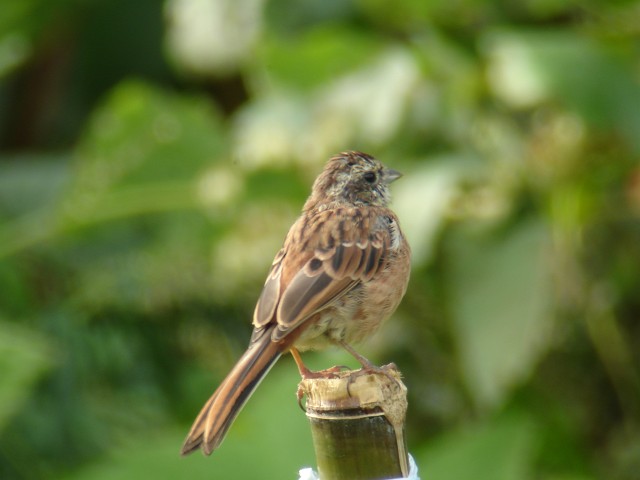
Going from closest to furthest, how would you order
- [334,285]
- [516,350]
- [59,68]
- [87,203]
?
[334,285]
[516,350]
[87,203]
[59,68]

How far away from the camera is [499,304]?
5.13 meters

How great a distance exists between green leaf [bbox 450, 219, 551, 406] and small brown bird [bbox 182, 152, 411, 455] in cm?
152

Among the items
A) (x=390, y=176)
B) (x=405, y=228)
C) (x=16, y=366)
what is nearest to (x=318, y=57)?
(x=405, y=228)

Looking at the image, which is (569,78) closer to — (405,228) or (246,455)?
(405,228)

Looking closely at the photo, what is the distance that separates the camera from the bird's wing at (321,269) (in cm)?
→ 288

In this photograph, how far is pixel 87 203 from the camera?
599 cm

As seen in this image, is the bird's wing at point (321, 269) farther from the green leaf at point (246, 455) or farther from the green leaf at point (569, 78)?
the green leaf at point (246, 455)

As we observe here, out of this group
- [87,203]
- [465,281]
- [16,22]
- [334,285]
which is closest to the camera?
[334,285]

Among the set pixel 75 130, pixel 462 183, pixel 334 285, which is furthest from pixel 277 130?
pixel 75 130

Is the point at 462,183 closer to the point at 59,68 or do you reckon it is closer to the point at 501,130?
the point at 501,130

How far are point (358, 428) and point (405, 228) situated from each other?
249 cm

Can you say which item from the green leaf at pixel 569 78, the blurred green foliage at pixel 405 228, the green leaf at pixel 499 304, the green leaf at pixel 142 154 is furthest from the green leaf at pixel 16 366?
the green leaf at pixel 569 78

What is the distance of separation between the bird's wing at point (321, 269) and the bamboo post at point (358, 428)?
38 cm

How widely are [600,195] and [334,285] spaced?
2.66 metres
